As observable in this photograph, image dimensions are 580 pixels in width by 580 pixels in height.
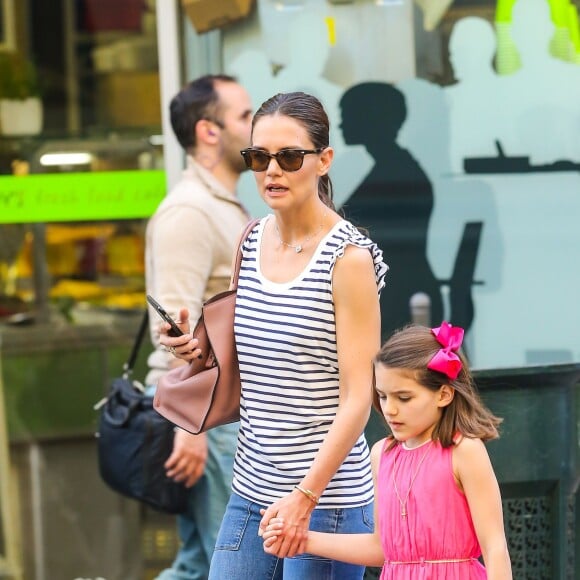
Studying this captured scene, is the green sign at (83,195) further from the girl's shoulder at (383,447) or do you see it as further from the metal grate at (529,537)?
the girl's shoulder at (383,447)

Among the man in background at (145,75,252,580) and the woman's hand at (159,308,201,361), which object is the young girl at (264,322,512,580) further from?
the man in background at (145,75,252,580)

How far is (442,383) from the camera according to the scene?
3078mm

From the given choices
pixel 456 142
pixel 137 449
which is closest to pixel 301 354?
pixel 137 449

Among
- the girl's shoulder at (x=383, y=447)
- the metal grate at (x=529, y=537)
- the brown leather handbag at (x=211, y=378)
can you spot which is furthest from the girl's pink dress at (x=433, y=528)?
the metal grate at (x=529, y=537)

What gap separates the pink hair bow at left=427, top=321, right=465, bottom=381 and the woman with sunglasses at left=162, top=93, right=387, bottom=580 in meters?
0.15

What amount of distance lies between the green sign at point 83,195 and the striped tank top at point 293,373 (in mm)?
2137

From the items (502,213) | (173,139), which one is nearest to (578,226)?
(502,213)

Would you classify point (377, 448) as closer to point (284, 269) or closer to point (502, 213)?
point (284, 269)

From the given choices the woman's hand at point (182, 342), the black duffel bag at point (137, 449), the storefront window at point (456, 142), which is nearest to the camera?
the woman's hand at point (182, 342)

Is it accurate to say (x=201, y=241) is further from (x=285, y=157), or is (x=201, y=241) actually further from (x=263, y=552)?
→ (x=263, y=552)

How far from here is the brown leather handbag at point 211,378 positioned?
3322mm

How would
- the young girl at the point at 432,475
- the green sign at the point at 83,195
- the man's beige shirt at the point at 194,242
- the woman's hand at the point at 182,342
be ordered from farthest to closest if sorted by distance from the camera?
the green sign at the point at 83,195 → the man's beige shirt at the point at 194,242 → the woman's hand at the point at 182,342 → the young girl at the point at 432,475

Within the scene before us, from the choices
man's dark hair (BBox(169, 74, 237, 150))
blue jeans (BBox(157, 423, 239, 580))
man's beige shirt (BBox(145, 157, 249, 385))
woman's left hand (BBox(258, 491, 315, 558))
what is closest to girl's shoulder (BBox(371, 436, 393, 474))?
woman's left hand (BBox(258, 491, 315, 558))

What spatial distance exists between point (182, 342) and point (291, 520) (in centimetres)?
49
